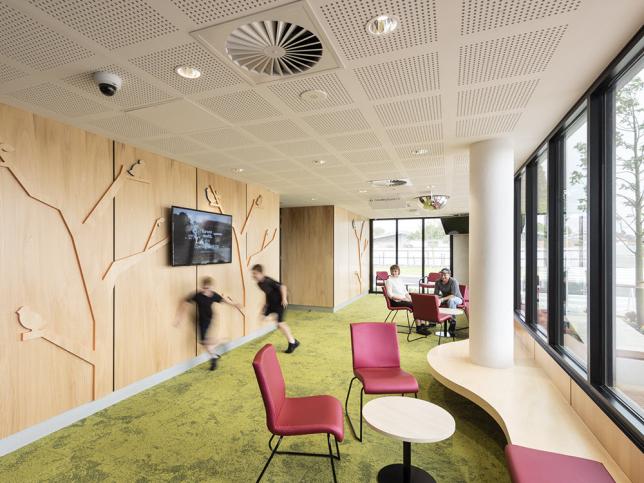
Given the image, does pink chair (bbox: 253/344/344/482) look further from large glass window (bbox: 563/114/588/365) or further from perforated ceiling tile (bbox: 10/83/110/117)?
perforated ceiling tile (bbox: 10/83/110/117)

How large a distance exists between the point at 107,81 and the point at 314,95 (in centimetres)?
151

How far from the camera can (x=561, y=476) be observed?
6.09 feet

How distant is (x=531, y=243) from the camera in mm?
4844

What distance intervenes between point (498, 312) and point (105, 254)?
4370 millimetres

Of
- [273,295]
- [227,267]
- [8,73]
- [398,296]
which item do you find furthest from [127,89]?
[398,296]

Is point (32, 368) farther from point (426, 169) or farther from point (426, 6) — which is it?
point (426, 169)

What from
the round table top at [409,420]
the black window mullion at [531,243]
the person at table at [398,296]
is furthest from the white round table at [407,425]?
the person at table at [398,296]

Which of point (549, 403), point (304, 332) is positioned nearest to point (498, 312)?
point (549, 403)

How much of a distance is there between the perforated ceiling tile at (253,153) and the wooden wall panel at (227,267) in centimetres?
102

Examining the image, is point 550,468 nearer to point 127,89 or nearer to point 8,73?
point 127,89

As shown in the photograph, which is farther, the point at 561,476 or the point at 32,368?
the point at 32,368

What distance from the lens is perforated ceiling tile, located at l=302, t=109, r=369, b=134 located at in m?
3.12

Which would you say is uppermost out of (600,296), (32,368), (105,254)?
(105,254)

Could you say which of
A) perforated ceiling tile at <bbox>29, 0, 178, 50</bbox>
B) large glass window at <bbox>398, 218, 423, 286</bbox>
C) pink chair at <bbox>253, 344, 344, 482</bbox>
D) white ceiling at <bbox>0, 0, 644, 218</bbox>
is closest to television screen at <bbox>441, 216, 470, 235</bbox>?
large glass window at <bbox>398, 218, 423, 286</bbox>
